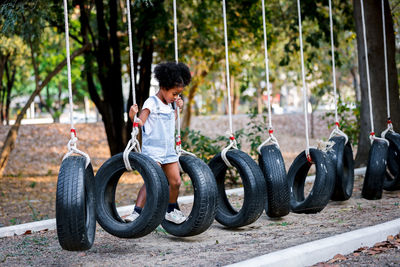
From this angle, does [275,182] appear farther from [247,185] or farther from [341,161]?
[341,161]

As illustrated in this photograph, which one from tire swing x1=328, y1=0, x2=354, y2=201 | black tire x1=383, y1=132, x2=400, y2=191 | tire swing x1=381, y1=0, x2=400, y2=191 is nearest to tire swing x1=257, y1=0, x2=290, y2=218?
tire swing x1=328, y1=0, x2=354, y2=201

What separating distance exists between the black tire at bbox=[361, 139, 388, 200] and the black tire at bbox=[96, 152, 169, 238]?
3.05 meters

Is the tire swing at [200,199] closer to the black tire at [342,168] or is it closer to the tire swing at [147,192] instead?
the tire swing at [147,192]

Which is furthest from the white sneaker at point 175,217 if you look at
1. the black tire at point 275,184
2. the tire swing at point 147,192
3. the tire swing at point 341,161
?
the tire swing at point 341,161

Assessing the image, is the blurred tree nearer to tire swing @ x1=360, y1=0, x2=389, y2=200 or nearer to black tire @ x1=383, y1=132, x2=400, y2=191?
tire swing @ x1=360, y1=0, x2=389, y2=200

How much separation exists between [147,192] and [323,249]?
137 cm

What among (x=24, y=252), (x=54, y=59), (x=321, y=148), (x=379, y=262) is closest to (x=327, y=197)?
(x=321, y=148)

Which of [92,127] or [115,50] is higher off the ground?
[115,50]

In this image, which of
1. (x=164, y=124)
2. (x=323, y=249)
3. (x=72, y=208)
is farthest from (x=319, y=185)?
(x=72, y=208)

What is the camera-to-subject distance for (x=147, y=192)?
383 cm

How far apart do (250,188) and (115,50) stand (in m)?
6.90

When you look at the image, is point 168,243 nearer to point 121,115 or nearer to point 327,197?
point 327,197

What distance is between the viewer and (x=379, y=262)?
3379mm

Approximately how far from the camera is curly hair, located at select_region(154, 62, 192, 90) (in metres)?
4.34
